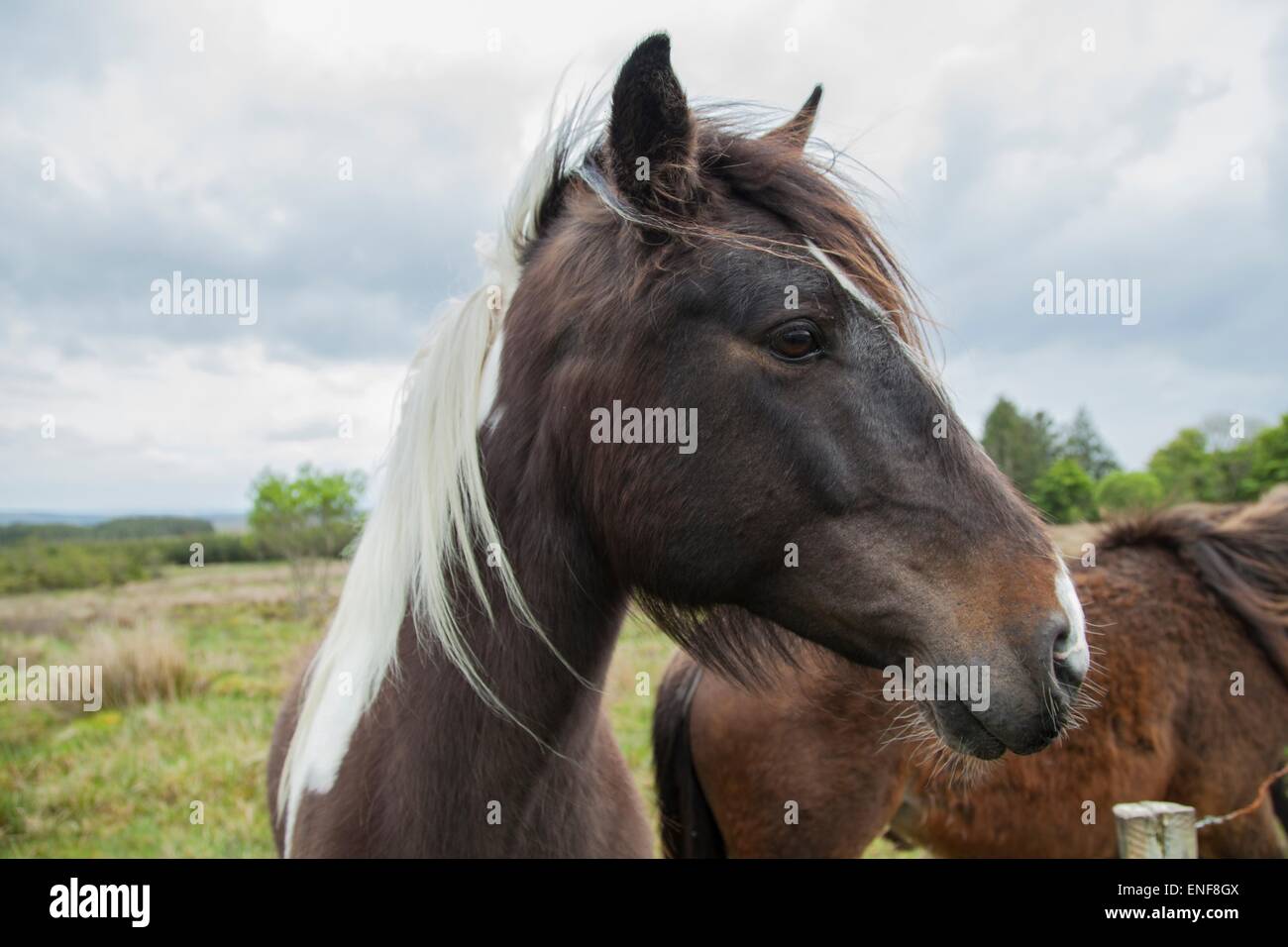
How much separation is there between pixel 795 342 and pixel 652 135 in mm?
628

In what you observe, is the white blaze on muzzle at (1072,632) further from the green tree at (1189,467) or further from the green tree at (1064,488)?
the green tree at (1064,488)

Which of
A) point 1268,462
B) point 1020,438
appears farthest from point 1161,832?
point 1020,438

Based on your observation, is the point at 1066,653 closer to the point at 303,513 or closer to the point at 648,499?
the point at 648,499

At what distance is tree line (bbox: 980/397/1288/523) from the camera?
806cm

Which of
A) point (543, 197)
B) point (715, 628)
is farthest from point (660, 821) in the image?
point (543, 197)

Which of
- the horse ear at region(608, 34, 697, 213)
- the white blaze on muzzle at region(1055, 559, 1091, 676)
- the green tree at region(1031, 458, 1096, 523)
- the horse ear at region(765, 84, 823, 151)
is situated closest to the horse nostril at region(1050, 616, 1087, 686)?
the white blaze on muzzle at region(1055, 559, 1091, 676)

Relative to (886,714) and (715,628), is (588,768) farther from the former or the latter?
(886,714)

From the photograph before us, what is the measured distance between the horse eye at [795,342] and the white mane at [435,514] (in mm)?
766

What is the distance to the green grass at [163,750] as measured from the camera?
686 centimetres

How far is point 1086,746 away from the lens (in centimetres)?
402
